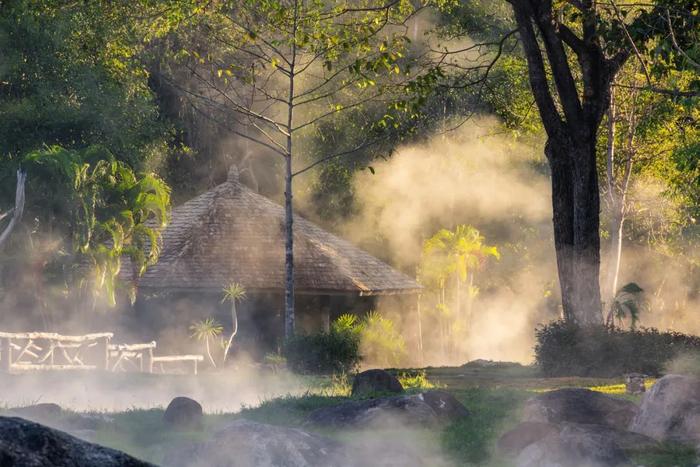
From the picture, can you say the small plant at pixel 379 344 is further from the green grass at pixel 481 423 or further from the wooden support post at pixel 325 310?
the green grass at pixel 481 423

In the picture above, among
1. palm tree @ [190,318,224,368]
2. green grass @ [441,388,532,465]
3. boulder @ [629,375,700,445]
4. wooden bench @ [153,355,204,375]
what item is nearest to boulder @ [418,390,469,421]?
green grass @ [441,388,532,465]

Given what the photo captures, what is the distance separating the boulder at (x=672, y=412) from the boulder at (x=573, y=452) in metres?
1.60

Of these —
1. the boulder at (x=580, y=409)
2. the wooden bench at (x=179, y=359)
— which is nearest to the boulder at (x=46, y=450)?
the boulder at (x=580, y=409)

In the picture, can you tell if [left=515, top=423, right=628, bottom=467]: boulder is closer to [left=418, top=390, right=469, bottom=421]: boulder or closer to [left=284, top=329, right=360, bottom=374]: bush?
[left=418, top=390, right=469, bottom=421]: boulder

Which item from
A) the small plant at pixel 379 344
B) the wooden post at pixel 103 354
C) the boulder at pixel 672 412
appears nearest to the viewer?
the boulder at pixel 672 412

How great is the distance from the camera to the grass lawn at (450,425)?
45.4 ft

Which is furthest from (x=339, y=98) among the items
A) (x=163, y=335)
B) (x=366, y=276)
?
(x=163, y=335)

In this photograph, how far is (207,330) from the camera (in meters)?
35.7

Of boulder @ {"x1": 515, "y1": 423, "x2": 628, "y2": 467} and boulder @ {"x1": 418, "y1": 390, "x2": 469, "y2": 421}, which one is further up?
boulder @ {"x1": 418, "y1": 390, "x2": 469, "y2": 421}

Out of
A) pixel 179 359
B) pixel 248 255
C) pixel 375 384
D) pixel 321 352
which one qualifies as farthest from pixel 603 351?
pixel 248 255

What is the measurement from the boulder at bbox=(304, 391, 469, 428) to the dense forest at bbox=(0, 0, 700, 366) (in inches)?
263

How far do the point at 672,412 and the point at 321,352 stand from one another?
14.6 metres

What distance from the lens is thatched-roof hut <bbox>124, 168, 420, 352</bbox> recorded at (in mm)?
37031

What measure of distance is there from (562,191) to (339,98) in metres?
25.2
